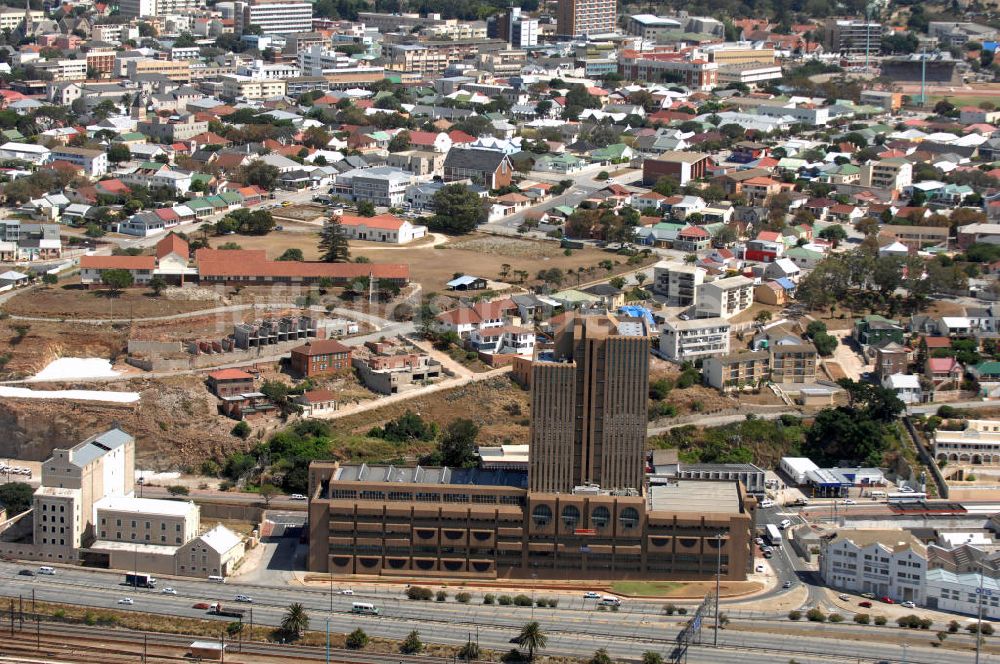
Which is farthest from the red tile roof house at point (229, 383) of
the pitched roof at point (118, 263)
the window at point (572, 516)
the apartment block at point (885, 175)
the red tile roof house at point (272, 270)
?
the apartment block at point (885, 175)

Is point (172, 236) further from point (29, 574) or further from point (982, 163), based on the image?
point (982, 163)

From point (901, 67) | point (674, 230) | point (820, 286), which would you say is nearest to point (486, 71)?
point (901, 67)

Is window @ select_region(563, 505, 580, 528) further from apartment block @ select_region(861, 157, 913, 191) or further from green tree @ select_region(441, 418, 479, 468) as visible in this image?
apartment block @ select_region(861, 157, 913, 191)

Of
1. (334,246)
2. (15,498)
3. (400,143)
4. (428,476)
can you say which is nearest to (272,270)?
(334,246)

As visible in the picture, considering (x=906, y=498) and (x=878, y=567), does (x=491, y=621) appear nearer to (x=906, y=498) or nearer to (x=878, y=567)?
(x=878, y=567)

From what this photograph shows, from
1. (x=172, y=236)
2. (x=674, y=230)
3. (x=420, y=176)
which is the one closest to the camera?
(x=172, y=236)

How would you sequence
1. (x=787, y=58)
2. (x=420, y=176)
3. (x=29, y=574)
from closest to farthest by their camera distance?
(x=29, y=574) < (x=420, y=176) < (x=787, y=58)
